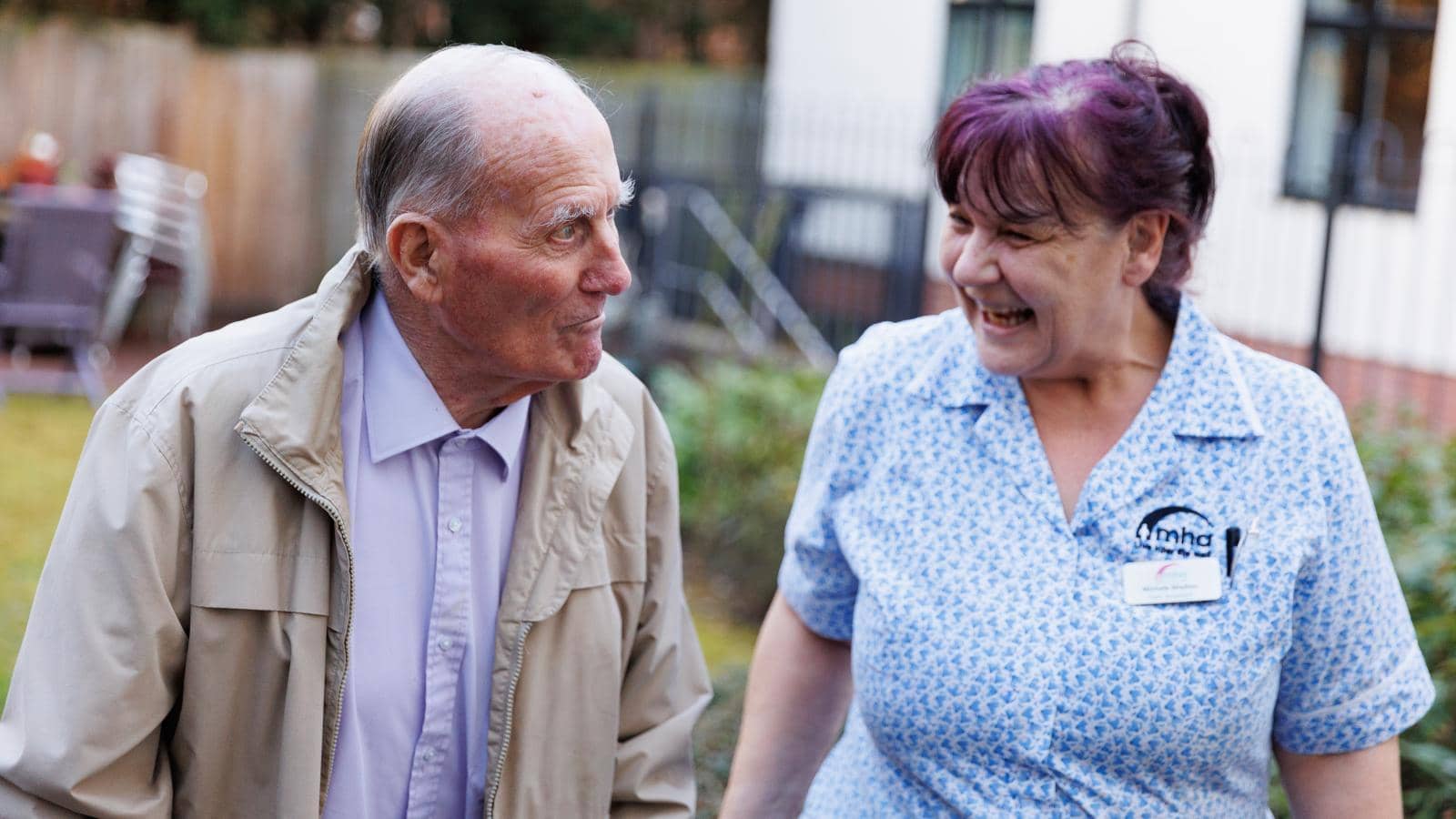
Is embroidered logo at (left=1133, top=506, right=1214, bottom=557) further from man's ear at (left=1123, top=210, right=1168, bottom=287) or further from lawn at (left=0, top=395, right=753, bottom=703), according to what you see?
lawn at (left=0, top=395, right=753, bottom=703)

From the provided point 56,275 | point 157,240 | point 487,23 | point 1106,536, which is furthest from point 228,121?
point 1106,536

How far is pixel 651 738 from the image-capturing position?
236cm

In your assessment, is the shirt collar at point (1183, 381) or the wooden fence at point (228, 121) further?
the wooden fence at point (228, 121)

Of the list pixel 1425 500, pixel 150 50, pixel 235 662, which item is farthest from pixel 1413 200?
pixel 150 50

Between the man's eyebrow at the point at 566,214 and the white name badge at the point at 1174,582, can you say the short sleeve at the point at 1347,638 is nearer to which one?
the white name badge at the point at 1174,582

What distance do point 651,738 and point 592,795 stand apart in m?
0.14

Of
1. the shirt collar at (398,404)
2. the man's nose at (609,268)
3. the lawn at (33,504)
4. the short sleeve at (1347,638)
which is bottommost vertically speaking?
the lawn at (33,504)

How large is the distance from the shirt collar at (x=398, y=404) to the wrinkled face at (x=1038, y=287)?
75cm

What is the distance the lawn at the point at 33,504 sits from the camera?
5.98 m

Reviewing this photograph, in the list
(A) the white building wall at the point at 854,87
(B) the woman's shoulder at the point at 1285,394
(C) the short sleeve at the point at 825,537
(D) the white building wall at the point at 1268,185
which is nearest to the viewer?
(B) the woman's shoulder at the point at 1285,394

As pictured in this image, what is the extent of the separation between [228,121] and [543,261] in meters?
12.4

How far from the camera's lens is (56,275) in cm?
962

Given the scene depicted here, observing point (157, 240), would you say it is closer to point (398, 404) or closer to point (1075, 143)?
point (398, 404)

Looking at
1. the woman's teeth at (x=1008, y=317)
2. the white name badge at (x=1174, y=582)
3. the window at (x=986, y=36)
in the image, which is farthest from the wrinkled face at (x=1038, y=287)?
the window at (x=986, y=36)
